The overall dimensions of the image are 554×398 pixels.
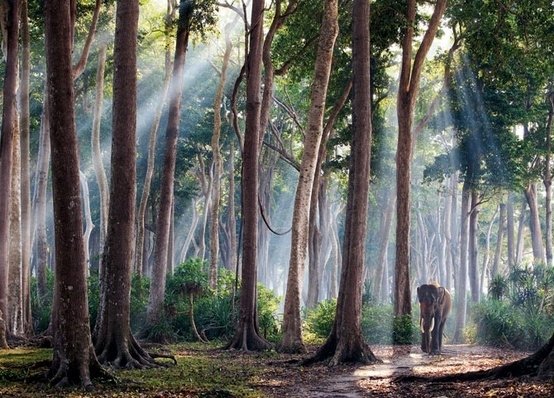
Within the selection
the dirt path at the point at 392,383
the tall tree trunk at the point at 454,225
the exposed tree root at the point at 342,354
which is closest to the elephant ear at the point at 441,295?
the dirt path at the point at 392,383

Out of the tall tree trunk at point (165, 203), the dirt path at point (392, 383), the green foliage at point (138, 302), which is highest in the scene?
the tall tree trunk at point (165, 203)

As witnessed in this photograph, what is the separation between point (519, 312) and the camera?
24781 millimetres

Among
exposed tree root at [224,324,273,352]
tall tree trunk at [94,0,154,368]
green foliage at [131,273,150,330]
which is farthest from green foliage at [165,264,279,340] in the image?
tall tree trunk at [94,0,154,368]

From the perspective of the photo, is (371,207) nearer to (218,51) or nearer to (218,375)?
(218,51)

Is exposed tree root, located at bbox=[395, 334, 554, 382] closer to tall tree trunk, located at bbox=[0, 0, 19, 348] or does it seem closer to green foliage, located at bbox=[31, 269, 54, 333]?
tall tree trunk, located at bbox=[0, 0, 19, 348]

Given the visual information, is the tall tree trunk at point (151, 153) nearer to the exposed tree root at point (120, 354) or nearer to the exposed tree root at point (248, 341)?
the exposed tree root at point (248, 341)

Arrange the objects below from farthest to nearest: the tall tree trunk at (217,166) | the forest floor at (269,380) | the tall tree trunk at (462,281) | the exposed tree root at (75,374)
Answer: the tall tree trunk at (217,166) → the tall tree trunk at (462,281) → the exposed tree root at (75,374) → the forest floor at (269,380)

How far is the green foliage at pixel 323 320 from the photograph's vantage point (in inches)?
1003

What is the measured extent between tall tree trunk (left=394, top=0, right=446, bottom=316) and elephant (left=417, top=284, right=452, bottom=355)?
9.94ft

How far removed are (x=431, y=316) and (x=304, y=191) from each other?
476 centimetres

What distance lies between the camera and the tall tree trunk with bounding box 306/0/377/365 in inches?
617

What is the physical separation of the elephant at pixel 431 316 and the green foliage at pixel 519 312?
3.66 metres

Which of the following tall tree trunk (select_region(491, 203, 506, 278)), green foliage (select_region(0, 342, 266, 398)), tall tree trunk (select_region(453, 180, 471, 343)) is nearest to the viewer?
green foliage (select_region(0, 342, 266, 398))

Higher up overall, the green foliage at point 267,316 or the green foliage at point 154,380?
the green foliage at point 267,316
